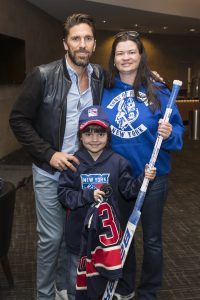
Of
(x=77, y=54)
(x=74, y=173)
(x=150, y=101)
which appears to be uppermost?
(x=77, y=54)

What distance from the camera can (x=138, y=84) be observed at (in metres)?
2.44

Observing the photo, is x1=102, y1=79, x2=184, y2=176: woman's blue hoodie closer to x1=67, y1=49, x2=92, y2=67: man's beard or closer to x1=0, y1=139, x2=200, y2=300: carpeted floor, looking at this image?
x1=67, y1=49, x2=92, y2=67: man's beard

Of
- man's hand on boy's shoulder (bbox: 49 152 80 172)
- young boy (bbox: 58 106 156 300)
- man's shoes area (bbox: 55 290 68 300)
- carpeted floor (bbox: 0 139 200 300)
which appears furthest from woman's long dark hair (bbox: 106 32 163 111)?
carpeted floor (bbox: 0 139 200 300)

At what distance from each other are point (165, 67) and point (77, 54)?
49.1ft

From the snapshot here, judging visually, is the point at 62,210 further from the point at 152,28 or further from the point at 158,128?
the point at 152,28

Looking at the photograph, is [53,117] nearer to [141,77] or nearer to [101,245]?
[141,77]

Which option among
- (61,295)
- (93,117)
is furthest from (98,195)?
(61,295)

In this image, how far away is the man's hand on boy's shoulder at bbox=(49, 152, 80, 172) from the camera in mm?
2295

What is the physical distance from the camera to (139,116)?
240cm

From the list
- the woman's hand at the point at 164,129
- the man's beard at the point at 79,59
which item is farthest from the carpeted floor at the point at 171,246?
the man's beard at the point at 79,59

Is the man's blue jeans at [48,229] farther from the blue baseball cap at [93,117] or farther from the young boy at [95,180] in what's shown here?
the blue baseball cap at [93,117]

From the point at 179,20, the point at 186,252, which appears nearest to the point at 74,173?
the point at 186,252

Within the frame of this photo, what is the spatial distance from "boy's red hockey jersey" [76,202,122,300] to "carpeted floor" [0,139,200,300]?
2.76 feet

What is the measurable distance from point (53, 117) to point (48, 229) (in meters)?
0.65
